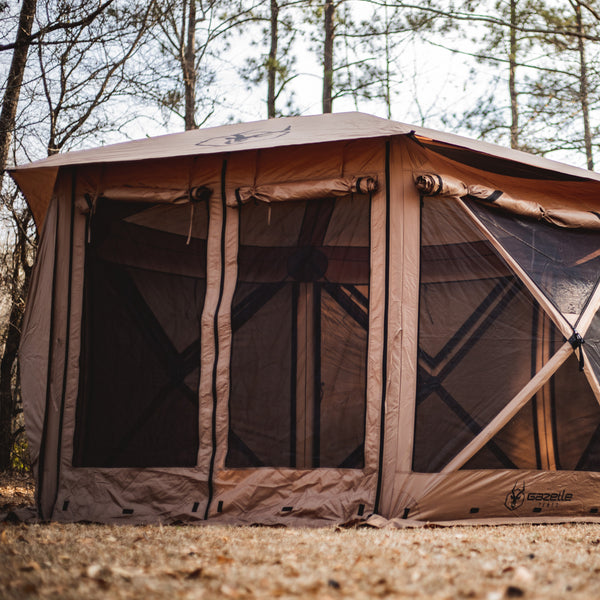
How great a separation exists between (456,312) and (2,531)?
2598 mm

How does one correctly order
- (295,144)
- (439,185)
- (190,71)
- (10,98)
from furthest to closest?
(190,71) < (10,98) < (439,185) < (295,144)

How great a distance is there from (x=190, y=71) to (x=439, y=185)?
22.2ft

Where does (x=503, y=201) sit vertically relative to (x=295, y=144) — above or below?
below

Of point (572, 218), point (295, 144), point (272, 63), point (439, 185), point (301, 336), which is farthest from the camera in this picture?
point (272, 63)

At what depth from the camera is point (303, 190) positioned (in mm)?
3652

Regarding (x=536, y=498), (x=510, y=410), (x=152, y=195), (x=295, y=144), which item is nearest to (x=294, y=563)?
(x=510, y=410)

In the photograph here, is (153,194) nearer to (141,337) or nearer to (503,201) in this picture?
(141,337)

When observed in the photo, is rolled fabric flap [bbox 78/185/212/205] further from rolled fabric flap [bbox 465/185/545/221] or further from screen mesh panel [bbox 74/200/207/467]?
rolled fabric flap [bbox 465/185/545/221]

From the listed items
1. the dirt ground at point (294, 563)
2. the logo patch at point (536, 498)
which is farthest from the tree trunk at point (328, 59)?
the dirt ground at point (294, 563)

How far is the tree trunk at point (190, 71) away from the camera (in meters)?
9.06

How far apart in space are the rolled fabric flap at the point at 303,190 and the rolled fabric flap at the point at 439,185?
26 centimetres

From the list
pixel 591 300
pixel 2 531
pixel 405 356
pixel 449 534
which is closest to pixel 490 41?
pixel 591 300

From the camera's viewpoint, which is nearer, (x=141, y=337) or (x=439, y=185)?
(x=439, y=185)

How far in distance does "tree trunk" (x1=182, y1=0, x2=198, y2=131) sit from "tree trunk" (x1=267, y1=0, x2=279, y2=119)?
1.39m
